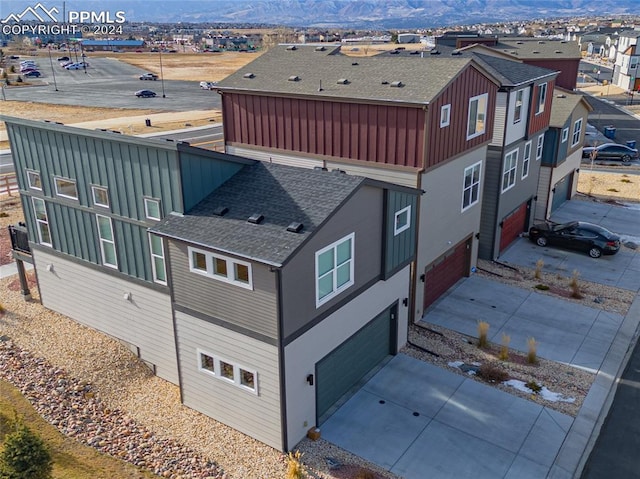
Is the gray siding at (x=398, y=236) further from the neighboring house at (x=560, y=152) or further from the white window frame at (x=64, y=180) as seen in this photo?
the neighboring house at (x=560, y=152)

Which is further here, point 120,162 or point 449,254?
point 449,254

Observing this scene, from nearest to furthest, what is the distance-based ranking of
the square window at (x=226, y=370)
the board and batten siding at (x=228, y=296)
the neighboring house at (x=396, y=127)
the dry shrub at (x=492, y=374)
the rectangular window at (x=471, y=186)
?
the board and batten siding at (x=228, y=296), the square window at (x=226, y=370), the dry shrub at (x=492, y=374), the neighboring house at (x=396, y=127), the rectangular window at (x=471, y=186)

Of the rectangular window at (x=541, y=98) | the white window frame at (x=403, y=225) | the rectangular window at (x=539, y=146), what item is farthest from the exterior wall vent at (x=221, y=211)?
the rectangular window at (x=539, y=146)

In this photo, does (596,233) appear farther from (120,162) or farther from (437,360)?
(120,162)

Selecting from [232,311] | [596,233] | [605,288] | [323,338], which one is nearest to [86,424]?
[232,311]

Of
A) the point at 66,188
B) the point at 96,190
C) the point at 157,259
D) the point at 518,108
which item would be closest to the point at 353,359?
the point at 157,259

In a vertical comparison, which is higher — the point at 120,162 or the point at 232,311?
the point at 120,162

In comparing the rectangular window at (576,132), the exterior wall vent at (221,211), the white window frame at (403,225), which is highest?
the exterior wall vent at (221,211)

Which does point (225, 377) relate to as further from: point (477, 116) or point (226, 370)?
point (477, 116)
